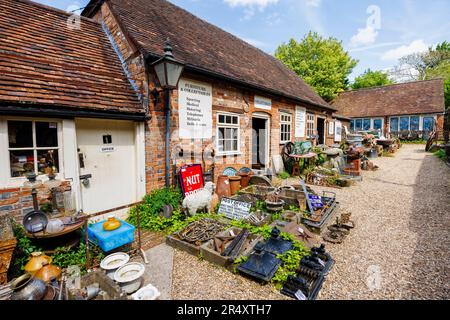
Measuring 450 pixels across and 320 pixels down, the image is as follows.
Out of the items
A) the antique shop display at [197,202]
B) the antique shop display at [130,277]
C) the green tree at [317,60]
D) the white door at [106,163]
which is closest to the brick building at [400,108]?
the green tree at [317,60]

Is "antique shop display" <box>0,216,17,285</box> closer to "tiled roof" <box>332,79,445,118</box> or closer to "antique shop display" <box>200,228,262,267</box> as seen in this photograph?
"antique shop display" <box>200,228,262,267</box>

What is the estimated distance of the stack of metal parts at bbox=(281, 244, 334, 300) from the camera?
107 inches

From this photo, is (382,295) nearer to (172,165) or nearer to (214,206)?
(214,206)

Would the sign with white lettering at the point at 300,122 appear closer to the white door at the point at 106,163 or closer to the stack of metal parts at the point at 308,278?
the white door at the point at 106,163

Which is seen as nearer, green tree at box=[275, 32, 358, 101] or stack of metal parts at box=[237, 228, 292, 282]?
stack of metal parts at box=[237, 228, 292, 282]

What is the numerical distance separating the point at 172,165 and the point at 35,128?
274 cm

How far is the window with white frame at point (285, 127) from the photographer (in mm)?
A: 10209

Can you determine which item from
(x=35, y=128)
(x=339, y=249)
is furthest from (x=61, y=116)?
(x=339, y=249)

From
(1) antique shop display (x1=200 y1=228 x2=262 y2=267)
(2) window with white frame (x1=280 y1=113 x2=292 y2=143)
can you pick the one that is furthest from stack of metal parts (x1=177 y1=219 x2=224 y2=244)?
(2) window with white frame (x1=280 y1=113 x2=292 y2=143)

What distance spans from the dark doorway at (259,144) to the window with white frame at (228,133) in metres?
1.85

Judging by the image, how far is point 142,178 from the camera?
16.7 feet

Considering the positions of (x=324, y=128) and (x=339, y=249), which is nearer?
(x=339, y=249)

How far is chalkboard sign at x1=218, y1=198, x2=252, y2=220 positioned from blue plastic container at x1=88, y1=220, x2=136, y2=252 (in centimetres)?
214

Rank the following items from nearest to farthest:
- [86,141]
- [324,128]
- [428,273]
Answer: [428,273], [86,141], [324,128]
